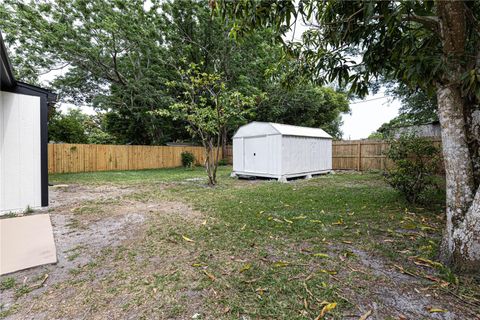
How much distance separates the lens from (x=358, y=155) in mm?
11352

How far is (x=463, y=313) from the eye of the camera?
1529mm

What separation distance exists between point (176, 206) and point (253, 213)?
1.67m

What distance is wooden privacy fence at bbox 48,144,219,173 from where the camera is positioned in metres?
10.8

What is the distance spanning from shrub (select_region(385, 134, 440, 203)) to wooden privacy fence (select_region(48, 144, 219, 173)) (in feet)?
42.3

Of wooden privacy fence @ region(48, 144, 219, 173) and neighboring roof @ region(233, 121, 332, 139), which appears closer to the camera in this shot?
neighboring roof @ region(233, 121, 332, 139)

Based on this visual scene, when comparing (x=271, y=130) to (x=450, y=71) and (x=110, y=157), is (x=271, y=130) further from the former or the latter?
(x=110, y=157)

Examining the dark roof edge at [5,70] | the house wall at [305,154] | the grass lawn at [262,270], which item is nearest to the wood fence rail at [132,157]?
the house wall at [305,154]

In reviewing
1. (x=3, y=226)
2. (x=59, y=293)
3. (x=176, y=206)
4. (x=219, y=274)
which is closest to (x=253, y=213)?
(x=176, y=206)

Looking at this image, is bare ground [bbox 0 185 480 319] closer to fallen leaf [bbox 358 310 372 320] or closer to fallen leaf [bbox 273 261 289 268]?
fallen leaf [bbox 358 310 372 320]

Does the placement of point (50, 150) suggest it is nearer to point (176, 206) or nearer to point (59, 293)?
point (176, 206)

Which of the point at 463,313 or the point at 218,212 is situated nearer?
the point at 463,313

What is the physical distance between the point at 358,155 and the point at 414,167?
770 centimetres

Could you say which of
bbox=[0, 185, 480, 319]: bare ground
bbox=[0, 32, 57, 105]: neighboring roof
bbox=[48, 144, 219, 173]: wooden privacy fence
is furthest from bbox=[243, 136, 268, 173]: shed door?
bbox=[48, 144, 219, 173]: wooden privacy fence

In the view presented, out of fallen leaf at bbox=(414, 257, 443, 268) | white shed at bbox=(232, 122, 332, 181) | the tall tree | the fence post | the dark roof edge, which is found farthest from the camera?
the fence post
